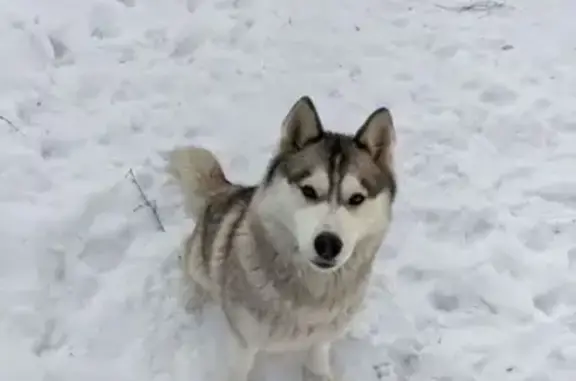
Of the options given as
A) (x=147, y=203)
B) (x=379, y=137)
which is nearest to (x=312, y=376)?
(x=379, y=137)

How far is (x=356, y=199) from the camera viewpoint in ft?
9.66

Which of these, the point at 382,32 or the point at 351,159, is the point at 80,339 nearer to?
the point at 351,159

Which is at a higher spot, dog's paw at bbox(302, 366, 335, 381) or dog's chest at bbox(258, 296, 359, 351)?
dog's chest at bbox(258, 296, 359, 351)

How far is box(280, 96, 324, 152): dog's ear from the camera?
9.99 ft

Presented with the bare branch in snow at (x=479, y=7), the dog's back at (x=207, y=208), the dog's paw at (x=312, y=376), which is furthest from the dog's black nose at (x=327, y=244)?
the bare branch in snow at (x=479, y=7)

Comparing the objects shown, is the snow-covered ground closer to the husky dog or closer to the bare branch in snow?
the bare branch in snow

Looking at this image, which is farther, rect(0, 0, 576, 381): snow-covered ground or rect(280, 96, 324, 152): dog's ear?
rect(0, 0, 576, 381): snow-covered ground

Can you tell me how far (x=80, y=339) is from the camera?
362cm

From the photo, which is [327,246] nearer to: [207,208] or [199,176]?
[207,208]

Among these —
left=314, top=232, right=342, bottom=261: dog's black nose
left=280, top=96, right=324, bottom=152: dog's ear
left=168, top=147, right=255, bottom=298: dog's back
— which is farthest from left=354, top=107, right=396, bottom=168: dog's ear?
left=168, top=147, right=255, bottom=298: dog's back

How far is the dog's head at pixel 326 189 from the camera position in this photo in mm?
2889

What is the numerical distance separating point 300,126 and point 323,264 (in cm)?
49

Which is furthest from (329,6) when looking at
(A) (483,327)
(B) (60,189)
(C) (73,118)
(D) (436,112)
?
(A) (483,327)

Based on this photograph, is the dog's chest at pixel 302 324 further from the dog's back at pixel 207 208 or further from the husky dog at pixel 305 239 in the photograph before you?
the dog's back at pixel 207 208
